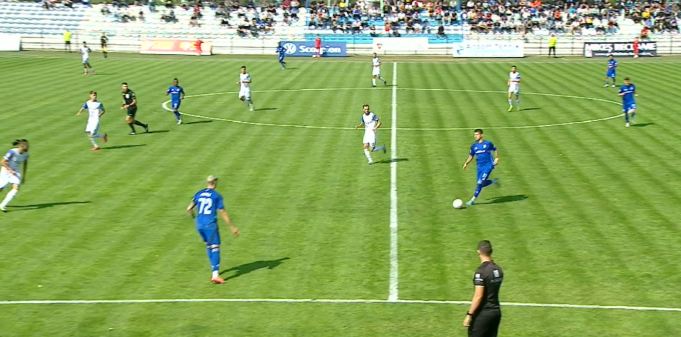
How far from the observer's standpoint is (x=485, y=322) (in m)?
13.5

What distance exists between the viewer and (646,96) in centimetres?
5159

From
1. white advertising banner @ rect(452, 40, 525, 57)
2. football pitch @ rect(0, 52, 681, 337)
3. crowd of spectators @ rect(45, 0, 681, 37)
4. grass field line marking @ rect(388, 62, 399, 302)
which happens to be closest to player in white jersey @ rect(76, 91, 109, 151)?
football pitch @ rect(0, 52, 681, 337)

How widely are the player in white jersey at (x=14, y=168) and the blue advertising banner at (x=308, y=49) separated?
61.0 m

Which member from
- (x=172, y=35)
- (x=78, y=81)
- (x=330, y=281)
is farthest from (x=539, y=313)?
(x=172, y=35)

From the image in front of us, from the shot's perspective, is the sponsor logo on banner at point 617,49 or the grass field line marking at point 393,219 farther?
the sponsor logo on banner at point 617,49

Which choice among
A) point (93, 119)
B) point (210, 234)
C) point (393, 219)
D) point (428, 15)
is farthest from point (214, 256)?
point (428, 15)

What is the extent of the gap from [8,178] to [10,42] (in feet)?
213

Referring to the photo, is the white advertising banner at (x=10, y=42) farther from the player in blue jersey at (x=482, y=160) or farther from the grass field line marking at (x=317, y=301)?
the grass field line marking at (x=317, y=301)

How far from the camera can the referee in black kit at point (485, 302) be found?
13.3 m

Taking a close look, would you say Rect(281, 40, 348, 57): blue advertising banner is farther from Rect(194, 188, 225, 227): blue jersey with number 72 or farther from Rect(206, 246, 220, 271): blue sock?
Rect(206, 246, 220, 271): blue sock

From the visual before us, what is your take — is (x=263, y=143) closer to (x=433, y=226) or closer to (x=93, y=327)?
(x=433, y=226)

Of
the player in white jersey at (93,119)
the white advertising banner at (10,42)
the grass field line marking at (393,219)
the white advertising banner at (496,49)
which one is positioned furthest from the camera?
the white advertising banner at (10,42)

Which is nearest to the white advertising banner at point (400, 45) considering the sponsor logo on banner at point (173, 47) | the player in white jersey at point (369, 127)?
the sponsor logo on banner at point (173, 47)

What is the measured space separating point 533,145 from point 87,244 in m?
20.4
